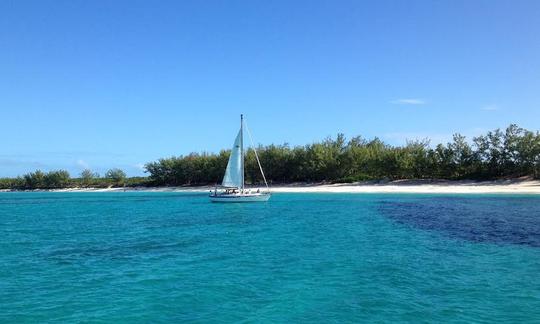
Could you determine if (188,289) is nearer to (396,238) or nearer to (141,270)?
(141,270)

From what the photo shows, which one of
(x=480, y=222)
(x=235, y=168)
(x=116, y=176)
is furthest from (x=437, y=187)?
(x=116, y=176)

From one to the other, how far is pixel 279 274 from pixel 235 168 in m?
50.3

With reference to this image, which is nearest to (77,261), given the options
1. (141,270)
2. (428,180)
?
(141,270)

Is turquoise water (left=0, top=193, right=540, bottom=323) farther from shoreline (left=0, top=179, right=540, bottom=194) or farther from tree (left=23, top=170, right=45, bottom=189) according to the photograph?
tree (left=23, top=170, right=45, bottom=189)

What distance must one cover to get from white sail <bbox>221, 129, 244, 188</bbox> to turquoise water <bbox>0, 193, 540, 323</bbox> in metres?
31.9

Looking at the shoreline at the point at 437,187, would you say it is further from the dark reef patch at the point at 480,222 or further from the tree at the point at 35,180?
the tree at the point at 35,180

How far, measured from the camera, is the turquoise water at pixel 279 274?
1513 cm

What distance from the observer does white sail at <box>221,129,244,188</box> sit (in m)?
69.5

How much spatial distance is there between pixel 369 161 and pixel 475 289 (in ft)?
304

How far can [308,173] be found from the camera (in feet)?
382

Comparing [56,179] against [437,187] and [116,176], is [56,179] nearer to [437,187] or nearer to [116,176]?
[116,176]

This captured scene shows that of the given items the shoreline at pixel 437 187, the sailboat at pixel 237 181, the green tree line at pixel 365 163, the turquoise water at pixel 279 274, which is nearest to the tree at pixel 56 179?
the green tree line at pixel 365 163

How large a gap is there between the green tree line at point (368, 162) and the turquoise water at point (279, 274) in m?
58.1

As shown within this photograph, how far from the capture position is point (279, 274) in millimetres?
20328
